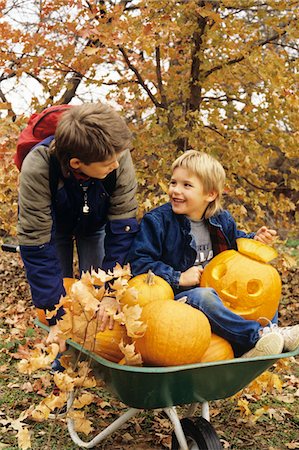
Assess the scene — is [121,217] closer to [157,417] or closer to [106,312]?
[106,312]

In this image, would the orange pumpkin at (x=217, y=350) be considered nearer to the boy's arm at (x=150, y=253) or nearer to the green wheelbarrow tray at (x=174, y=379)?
the green wheelbarrow tray at (x=174, y=379)

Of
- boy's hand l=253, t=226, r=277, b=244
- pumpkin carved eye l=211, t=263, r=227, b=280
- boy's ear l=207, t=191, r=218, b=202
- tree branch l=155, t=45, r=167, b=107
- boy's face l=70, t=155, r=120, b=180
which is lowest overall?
pumpkin carved eye l=211, t=263, r=227, b=280

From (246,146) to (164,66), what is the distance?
3.74ft

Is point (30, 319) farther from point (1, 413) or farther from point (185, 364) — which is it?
point (185, 364)

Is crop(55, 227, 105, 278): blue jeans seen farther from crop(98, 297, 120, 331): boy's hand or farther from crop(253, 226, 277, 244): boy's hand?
crop(98, 297, 120, 331): boy's hand

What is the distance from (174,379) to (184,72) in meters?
3.66

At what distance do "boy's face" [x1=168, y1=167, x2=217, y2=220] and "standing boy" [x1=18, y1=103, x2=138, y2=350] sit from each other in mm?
208

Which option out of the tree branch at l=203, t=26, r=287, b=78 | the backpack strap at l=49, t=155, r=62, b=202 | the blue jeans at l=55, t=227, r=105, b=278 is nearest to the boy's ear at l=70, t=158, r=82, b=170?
the backpack strap at l=49, t=155, r=62, b=202

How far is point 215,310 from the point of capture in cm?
237

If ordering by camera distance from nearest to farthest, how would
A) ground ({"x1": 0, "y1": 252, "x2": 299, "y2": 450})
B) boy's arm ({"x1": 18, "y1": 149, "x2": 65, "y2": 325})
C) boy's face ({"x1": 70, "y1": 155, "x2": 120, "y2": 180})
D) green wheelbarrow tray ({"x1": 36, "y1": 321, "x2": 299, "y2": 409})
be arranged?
1. green wheelbarrow tray ({"x1": 36, "y1": 321, "x2": 299, "y2": 409})
2. boy's face ({"x1": 70, "y1": 155, "x2": 120, "y2": 180})
3. boy's arm ({"x1": 18, "y1": 149, "x2": 65, "y2": 325})
4. ground ({"x1": 0, "y1": 252, "x2": 299, "y2": 450})

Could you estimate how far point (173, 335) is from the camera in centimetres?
215

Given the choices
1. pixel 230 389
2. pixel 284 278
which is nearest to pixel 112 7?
pixel 230 389

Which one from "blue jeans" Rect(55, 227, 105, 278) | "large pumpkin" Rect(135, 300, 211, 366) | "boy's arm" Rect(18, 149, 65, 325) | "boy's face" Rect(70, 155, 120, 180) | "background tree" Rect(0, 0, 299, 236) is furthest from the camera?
"background tree" Rect(0, 0, 299, 236)

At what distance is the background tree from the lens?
427 centimetres
